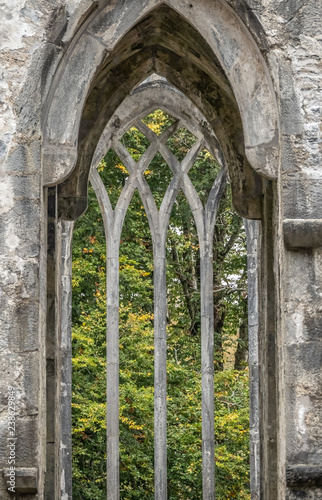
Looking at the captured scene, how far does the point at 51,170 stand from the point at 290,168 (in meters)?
1.38

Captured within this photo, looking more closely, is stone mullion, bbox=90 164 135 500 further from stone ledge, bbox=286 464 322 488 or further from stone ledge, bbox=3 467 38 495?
stone ledge, bbox=286 464 322 488

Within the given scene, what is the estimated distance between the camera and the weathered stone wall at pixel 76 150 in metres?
5.02

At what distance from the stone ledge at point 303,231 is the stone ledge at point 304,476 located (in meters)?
1.24

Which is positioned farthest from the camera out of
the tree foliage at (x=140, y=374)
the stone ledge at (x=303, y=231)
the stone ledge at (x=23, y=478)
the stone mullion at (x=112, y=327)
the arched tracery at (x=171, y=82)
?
the tree foliage at (x=140, y=374)

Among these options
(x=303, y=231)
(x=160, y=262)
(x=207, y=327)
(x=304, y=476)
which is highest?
(x=160, y=262)

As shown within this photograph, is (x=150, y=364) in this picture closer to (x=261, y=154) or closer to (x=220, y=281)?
(x=220, y=281)

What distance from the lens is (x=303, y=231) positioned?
200 inches

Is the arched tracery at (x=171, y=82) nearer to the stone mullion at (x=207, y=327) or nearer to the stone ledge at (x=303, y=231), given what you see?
the stone mullion at (x=207, y=327)

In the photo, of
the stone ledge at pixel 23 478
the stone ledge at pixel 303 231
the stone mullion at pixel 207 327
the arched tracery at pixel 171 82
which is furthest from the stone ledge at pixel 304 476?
the stone mullion at pixel 207 327

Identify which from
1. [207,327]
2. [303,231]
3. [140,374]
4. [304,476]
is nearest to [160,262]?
[207,327]

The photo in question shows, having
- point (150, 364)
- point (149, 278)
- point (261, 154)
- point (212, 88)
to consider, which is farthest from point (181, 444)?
point (261, 154)

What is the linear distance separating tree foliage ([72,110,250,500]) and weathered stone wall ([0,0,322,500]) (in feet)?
30.0

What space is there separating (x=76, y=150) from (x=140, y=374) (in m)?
9.89

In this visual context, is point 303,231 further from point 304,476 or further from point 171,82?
point 171,82
